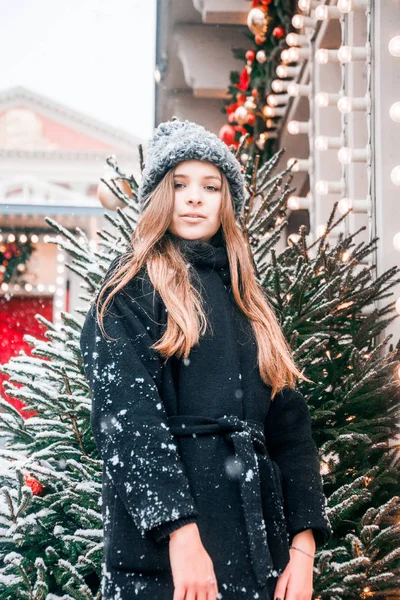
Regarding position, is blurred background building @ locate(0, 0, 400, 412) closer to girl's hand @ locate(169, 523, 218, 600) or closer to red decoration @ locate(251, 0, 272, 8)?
red decoration @ locate(251, 0, 272, 8)

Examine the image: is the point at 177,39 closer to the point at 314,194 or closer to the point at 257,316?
the point at 314,194

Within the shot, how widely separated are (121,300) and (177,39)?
5.34 m

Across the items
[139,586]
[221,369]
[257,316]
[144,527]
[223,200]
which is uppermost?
[223,200]

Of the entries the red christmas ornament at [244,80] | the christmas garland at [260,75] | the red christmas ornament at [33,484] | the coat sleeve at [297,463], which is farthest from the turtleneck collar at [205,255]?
the red christmas ornament at [244,80]

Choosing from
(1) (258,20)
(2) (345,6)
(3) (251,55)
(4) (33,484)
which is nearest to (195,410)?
(4) (33,484)

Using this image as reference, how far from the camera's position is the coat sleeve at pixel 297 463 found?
165cm

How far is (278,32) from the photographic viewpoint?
4.95 meters

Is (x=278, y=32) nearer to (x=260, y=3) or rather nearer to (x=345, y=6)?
(x=260, y=3)

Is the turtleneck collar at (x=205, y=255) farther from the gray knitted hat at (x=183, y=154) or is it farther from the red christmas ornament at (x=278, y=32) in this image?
the red christmas ornament at (x=278, y=32)

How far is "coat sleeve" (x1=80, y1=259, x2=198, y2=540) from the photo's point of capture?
4.40ft

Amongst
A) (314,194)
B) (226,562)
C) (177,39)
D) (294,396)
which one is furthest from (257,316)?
(177,39)

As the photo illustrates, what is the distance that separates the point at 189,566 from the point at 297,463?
0.47 metres

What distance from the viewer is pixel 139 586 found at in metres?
1.38

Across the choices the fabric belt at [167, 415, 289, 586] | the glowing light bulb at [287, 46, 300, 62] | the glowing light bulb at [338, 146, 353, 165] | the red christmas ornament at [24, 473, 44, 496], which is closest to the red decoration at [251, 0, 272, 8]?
the glowing light bulb at [287, 46, 300, 62]
